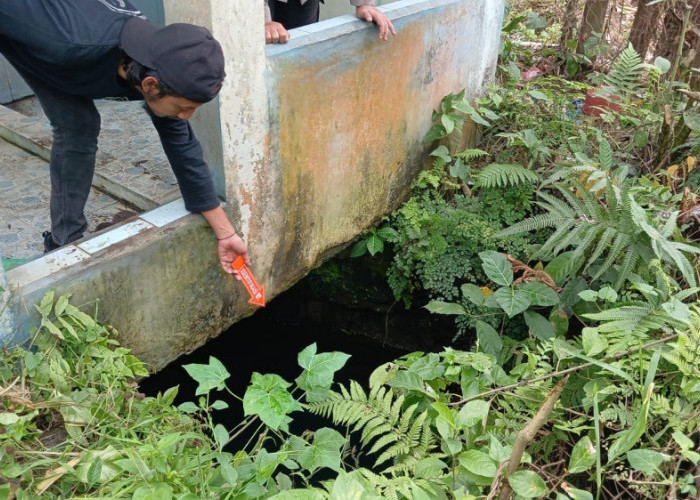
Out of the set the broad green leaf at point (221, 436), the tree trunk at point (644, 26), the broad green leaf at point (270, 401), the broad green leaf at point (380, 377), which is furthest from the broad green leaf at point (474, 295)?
the tree trunk at point (644, 26)

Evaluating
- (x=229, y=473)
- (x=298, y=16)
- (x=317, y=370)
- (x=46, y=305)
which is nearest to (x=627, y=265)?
(x=317, y=370)

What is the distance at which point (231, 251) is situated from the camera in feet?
10.4

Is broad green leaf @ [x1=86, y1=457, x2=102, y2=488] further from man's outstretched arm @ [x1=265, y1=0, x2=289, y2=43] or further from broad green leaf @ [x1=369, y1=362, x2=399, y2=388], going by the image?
man's outstretched arm @ [x1=265, y1=0, x2=289, y2=43]

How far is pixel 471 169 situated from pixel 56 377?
3178 mm

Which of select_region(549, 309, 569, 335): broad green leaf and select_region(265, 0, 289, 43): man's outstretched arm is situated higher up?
select_region(265, 0, 289, 43): man's outstretched arm

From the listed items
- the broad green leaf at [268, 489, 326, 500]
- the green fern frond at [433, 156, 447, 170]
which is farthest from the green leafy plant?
the broad green leaf at [268, 489, 326, 500]

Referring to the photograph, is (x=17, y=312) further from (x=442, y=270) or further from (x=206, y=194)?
(x=442, y=270)

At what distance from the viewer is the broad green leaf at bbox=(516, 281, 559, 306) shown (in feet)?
11.1

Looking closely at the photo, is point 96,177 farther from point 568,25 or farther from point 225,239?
point 568,25

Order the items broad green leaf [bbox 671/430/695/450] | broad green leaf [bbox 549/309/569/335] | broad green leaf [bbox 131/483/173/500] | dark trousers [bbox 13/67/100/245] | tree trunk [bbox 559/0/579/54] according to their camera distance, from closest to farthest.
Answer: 1. broad green leaf [bbox 131/483/173/500]
2. broad green leaf [bbox 671/430/695/450]
3. dark trousers [bbox 13/67/100/245]
4. broad green leaf [bbox 549/309/569/335]
5. tree trunk [bbox 559/0/579/54]

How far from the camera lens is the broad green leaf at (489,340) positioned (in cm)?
341

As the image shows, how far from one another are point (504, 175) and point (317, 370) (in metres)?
2.45

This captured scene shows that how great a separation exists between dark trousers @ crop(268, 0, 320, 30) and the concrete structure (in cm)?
58

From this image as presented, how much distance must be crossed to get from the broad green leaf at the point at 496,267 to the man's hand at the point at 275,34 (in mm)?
1520
